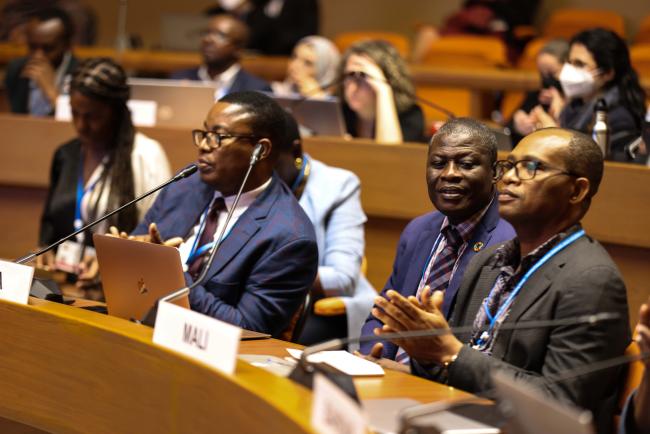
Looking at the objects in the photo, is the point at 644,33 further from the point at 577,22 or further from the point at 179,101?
the point at 179,101

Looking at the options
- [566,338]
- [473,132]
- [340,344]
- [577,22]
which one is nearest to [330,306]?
[473,132]

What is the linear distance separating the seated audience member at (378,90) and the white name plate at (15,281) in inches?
97.4

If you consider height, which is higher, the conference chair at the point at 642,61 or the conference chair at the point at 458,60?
the conference chair at the point at 642,61

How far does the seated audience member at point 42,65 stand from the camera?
19.3 ft

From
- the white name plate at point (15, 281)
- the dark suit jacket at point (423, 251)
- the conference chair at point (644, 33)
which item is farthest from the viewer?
Answer: the conference chair at point (644, 33)

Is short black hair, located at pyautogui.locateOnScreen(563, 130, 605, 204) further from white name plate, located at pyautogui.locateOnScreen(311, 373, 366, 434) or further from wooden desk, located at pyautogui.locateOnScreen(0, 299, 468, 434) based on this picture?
white name plate, located at pyautogui.locateOnScreen(311, 373, 366, 434)

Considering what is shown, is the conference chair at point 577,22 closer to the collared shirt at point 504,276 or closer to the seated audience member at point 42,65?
the seated audience member at point 42,65

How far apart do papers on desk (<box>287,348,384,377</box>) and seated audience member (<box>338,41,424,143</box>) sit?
248 cm

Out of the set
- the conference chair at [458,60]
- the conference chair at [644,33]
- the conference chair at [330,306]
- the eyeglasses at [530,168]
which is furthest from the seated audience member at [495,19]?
the eyeglasses at [530,168]

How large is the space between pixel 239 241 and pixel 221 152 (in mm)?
286

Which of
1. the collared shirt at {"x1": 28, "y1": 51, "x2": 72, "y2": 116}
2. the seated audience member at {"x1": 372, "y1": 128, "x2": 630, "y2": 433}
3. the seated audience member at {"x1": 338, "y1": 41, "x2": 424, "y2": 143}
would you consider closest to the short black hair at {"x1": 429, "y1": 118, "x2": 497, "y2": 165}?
the seated audience member at {"x1": 372, "y1": 128, "x2": 630, "y2": 433}

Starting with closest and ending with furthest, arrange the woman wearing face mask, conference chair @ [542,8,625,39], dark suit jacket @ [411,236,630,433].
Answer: dark suit jacket @ [411,236,630,433], the woman wearing face mask, conference chair @ [542,8,625,39]

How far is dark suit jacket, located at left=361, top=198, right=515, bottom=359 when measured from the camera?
2.92m

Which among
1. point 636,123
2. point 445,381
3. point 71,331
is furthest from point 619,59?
point 71,331
